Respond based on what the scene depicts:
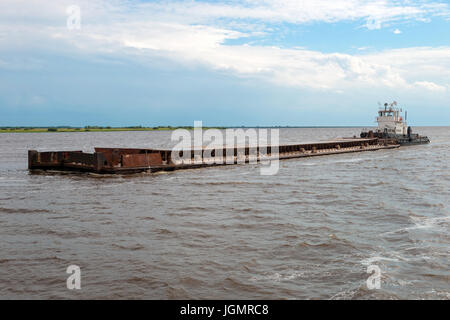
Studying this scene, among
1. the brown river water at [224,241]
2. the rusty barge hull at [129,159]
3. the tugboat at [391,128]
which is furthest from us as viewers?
the tugboat at [391,128]

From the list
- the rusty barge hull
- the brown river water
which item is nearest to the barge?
the rusty barge hull

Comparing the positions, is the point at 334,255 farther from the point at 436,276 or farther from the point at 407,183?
the point at 407,183

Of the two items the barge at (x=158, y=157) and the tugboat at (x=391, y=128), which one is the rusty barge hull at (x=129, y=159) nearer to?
the barge at (x=158, y=157)

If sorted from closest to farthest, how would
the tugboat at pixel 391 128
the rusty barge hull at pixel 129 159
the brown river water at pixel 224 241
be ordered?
the brown river water at pixel 224 241
the rusty barge hull at pixel 129 159
the tugboat at pixel 391 128

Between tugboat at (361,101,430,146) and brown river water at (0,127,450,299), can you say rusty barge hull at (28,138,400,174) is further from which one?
tugboat at (361,101,430,146)

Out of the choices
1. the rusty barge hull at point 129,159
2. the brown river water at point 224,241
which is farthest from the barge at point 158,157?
the brown river water at point 224,241

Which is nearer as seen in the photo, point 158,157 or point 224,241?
point 224,241

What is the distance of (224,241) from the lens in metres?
12.4

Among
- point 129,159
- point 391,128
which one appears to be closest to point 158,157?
point 129,159

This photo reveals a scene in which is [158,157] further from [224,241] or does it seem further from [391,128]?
[391,128]

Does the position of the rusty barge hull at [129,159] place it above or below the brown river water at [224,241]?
above

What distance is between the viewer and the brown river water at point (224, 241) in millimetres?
8852

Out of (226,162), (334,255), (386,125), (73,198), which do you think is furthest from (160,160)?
(386,125)
